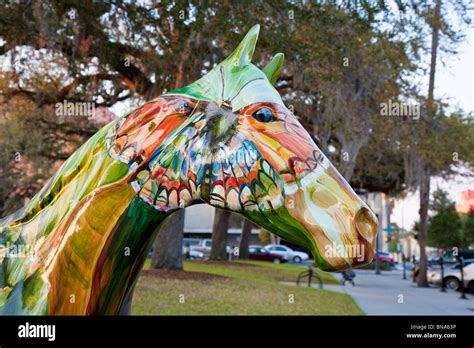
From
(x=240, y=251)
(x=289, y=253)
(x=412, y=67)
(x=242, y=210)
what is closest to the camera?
(x=242, y=210)

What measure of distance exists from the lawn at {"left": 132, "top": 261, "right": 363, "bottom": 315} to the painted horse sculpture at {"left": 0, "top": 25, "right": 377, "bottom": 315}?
5.88m

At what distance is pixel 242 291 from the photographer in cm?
1134

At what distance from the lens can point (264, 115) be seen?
1.57 metres

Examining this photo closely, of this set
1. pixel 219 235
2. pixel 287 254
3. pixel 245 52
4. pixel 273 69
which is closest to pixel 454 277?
pixel 219 235

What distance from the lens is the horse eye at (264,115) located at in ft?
5.13

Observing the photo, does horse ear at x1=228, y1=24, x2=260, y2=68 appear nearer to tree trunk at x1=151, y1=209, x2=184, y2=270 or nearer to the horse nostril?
the horse nostril

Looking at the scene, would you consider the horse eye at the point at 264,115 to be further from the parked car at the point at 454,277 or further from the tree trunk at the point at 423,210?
the parked car at the point at 454,277

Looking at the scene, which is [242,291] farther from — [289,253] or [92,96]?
[289,253]

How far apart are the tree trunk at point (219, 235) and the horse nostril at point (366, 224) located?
20.4m

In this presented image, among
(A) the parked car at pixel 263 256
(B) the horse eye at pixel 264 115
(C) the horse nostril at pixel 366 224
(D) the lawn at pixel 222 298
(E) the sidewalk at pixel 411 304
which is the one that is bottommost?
(A) the parked car at pixel 263 256

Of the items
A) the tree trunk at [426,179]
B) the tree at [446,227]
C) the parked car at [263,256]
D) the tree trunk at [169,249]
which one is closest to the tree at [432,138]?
the tree trunk at [426,179]

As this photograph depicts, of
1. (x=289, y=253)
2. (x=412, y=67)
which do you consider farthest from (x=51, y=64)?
(x=289, y=253)

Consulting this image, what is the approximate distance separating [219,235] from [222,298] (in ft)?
40.8
